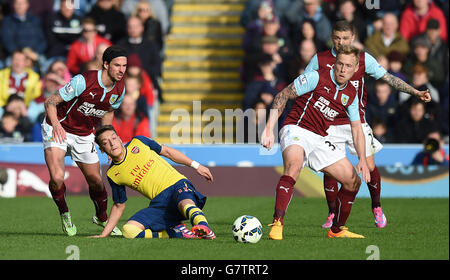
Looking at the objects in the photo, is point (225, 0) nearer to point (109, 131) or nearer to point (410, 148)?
point (410, 148)

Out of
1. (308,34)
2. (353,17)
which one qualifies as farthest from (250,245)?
(353,17)

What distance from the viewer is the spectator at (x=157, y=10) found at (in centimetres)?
1892

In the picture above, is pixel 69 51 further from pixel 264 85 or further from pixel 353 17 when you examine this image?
pixel 353 17

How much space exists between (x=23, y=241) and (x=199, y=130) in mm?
8004

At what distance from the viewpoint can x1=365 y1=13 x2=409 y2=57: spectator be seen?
17375mm

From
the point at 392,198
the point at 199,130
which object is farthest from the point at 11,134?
the point at 392,198

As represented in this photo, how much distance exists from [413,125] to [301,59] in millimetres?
2272

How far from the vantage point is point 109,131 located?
1008cm

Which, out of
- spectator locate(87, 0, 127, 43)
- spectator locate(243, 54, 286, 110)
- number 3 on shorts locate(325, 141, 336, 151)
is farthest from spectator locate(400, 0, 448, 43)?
number 3 on shorts locate(325, 141, 336, 151)

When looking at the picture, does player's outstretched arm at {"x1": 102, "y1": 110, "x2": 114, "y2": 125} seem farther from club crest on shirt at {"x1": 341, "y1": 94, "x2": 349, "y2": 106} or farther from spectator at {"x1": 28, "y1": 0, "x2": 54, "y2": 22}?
spectator at {"x1": 28, "y1": 0, "x2": 54, "y2": 22}

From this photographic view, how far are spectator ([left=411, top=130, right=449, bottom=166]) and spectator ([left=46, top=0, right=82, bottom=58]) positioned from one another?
698cm

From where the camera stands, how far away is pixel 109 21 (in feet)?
61.5

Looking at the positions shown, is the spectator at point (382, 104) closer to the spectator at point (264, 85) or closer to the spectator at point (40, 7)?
the spectator at point (264, 85)

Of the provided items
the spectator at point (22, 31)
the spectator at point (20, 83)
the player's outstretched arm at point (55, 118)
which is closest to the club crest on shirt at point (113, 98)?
the player's outstretched arm at point (55, 118)
